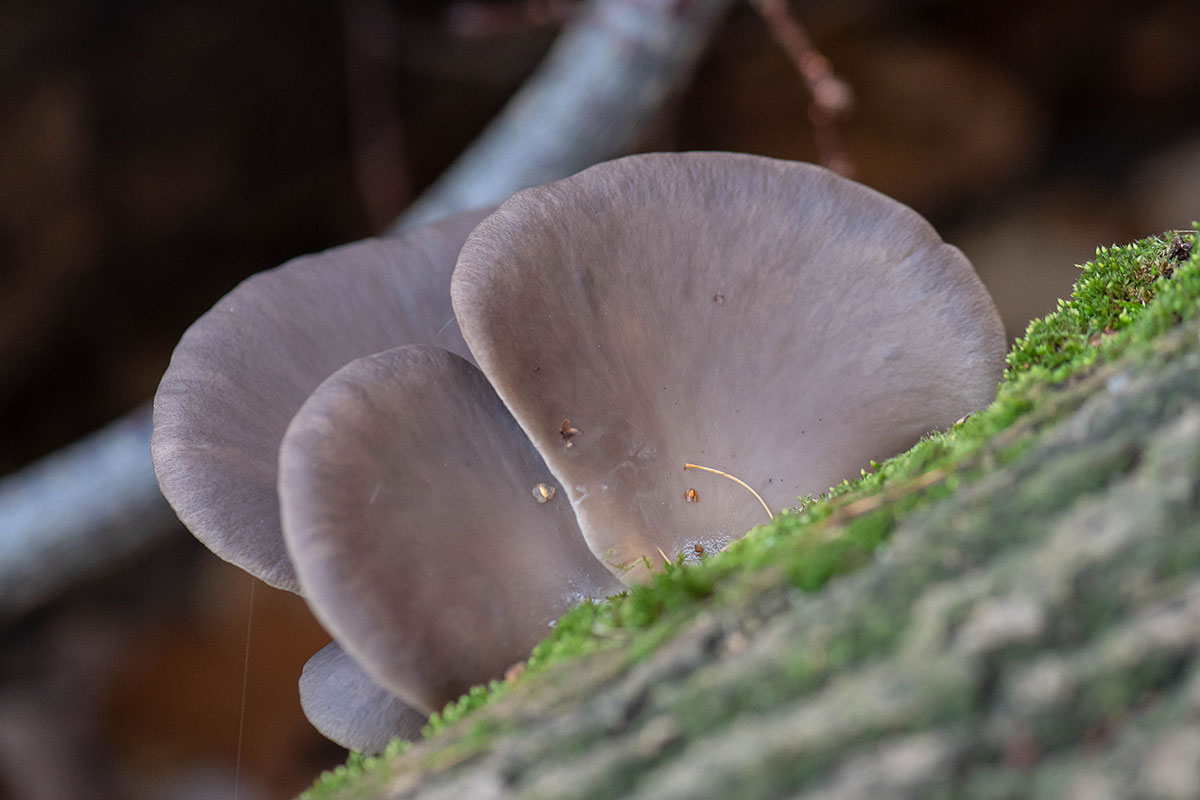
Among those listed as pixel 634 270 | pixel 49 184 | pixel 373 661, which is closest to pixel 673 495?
pixel 634 270

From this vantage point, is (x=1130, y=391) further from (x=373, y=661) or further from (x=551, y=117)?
(x=551, y=117)

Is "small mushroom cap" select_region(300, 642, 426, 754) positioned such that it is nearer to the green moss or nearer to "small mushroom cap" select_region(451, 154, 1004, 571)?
the green moss

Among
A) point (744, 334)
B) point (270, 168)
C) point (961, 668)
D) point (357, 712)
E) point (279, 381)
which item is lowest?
point (961, 668)

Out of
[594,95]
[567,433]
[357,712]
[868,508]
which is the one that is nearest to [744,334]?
[567,433]

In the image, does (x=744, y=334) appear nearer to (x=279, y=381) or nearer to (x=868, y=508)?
(x=868, y=508)

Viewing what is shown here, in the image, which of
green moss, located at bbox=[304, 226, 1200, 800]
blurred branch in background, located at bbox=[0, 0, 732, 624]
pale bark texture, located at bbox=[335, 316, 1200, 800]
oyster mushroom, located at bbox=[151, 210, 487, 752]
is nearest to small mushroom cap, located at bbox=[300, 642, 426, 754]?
oyster mushroom, located at bbox=[151, 210, 487, 752]

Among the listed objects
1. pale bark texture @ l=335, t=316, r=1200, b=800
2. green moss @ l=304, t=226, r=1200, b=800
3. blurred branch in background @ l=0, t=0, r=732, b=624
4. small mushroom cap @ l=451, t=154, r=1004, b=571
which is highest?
blurred branch in background @ l=0, t=0, r=732, b=624
